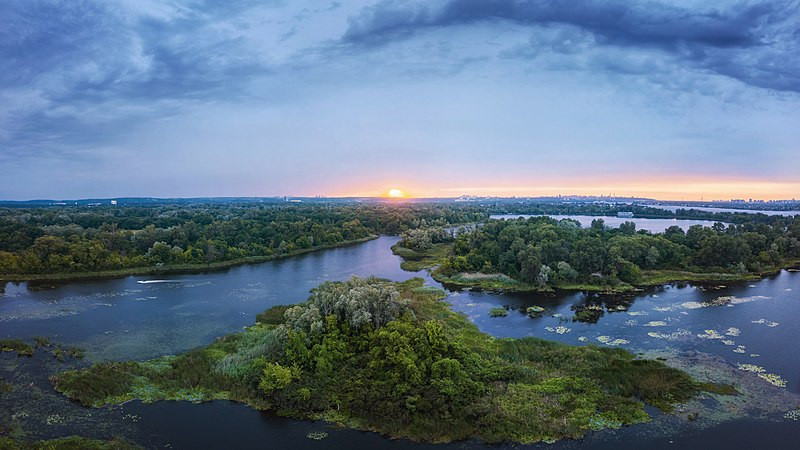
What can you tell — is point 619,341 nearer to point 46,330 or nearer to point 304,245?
point 46,330

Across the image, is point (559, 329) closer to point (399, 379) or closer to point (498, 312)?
point (498, 312)

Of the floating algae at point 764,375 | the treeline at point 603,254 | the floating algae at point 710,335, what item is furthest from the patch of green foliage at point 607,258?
the floating algae at point 764,375

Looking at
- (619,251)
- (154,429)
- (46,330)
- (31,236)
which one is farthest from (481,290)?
(31,236)

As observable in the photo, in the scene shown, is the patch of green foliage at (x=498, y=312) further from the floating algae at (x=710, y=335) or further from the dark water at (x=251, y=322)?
the floating algae at (x=710, y=335)

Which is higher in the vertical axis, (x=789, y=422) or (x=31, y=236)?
(x=31, y=236)

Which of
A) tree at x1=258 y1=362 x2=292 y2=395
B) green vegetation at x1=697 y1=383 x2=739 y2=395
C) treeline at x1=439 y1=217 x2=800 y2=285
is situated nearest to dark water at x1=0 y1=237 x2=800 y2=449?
tree at x1=258 y1=362 x2=292 y2=395
